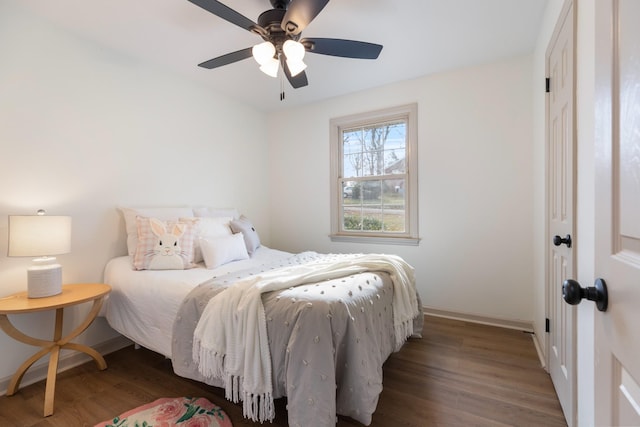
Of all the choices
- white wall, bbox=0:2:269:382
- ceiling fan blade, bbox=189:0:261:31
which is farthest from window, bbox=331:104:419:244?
ceiling fan blade, bbox=189:0:261:31

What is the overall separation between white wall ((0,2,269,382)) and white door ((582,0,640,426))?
2977 millimetres

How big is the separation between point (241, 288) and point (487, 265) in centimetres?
243

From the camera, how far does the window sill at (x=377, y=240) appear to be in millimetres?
Answer: 3098

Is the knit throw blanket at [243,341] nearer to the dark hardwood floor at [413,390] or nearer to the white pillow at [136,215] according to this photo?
the dark hardwood floor at [413,390]

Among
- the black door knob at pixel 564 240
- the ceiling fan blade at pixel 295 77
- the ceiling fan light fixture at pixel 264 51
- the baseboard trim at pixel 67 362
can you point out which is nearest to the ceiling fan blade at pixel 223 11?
the ceiling fan light fixture at pixel 264 51

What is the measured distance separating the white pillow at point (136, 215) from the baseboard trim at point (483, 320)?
109 inches

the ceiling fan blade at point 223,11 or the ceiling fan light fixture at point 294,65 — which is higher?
the ceiling fan blade at point 223,11

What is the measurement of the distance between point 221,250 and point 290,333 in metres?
1.26

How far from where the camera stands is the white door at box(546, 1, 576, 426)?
4.57 ft

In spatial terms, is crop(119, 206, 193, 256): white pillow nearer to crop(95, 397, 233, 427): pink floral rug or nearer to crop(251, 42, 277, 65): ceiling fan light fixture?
crop(95, 397, 233, 427): pink floral rug

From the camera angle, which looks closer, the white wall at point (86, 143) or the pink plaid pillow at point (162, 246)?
the white wall at point (86, 143)

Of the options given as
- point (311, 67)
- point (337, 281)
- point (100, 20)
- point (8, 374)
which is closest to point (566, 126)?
point (337, 281)

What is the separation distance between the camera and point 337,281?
1700 millimetres

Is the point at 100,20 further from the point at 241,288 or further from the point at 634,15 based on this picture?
the point at 634,15
